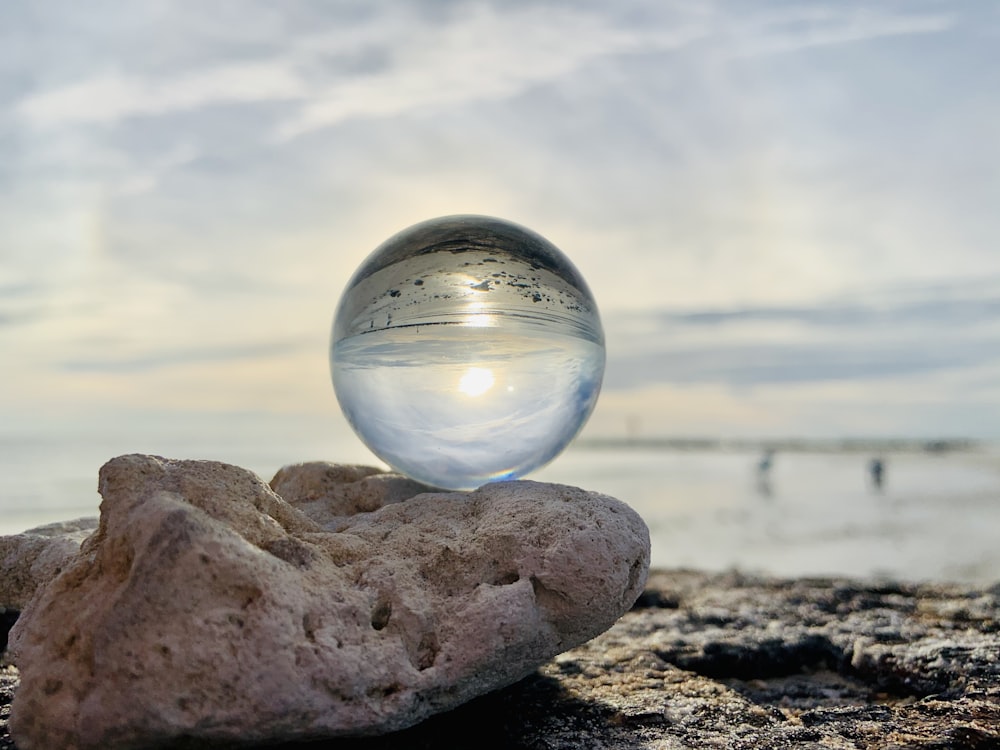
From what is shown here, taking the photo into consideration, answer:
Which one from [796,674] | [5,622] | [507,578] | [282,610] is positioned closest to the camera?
[282,610]

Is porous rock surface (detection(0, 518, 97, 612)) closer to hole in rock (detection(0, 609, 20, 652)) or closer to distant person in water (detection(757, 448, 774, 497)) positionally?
hole in rock (detection(0, 609, 20, 652))

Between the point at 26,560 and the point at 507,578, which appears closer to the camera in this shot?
the point at 507,578

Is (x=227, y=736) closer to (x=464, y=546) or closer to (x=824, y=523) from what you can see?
(x=464, y=546)

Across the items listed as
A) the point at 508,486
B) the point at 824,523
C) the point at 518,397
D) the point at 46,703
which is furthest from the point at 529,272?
the point at 824,523

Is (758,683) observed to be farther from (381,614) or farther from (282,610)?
(282,610)

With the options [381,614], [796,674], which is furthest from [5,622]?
[796,674]

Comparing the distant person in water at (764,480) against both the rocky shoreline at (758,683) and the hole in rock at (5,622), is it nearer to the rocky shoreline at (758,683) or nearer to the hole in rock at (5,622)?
the rocky shoreline at (758,683)

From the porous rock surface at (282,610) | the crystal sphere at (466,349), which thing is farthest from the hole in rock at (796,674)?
the crystal sphere at (466,349)
